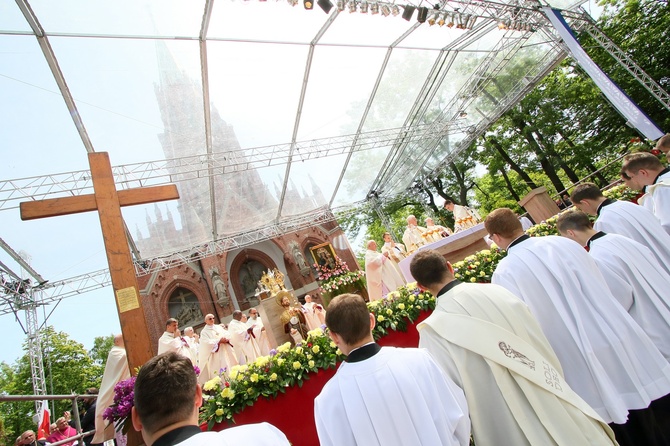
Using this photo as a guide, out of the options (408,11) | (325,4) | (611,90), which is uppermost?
(325,4)

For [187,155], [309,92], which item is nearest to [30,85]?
[187,155]

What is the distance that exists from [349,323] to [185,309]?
21.1 metres

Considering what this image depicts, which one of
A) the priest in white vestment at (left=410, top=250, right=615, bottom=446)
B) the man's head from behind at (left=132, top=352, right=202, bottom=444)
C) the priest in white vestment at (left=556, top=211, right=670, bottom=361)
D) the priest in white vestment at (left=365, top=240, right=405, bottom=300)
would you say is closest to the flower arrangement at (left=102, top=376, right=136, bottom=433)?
the man's head from behind at (left=132, top=352, right=202, bottom=444)

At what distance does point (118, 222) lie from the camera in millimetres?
3955

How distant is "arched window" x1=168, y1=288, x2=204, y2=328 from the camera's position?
66.6ft

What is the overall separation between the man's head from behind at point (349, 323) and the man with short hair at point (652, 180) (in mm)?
3613

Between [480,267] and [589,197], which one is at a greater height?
[589,197]

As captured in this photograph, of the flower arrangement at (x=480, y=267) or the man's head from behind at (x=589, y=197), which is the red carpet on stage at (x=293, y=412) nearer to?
the flower arrangement at (x=480, y=267)

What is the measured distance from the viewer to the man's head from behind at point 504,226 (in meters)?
2.72

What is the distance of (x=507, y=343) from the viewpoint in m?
1.95

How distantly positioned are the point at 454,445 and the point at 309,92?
9.82m

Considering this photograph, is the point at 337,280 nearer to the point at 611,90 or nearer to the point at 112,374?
the point at 112,374

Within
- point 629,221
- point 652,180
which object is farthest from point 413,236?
point 629,221

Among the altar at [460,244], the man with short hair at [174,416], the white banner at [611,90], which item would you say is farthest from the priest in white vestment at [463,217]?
the man with short hair at [174,416]
